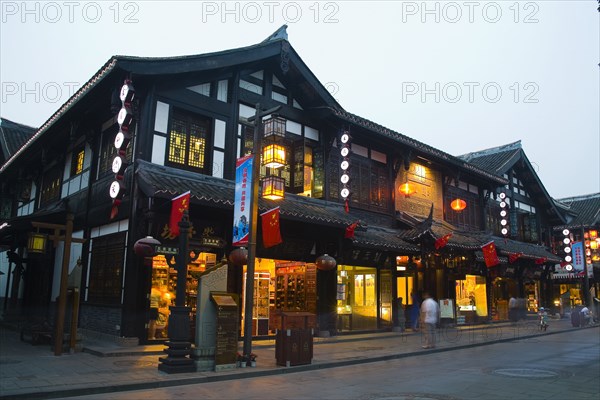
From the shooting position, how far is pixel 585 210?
46.4 metres

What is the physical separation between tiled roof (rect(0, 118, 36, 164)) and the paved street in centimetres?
2439

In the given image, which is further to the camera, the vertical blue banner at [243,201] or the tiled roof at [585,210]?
the tiled roof at [585,210]

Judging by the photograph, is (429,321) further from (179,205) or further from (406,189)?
(179,205)

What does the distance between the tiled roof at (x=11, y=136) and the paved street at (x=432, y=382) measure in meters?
24.4

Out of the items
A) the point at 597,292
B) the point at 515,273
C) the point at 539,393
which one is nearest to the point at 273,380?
the point at 539,393

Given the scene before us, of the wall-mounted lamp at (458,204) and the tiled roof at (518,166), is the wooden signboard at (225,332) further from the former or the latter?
the tiled roof at (518,166)

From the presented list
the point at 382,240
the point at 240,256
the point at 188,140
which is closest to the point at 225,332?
the point at 240,256

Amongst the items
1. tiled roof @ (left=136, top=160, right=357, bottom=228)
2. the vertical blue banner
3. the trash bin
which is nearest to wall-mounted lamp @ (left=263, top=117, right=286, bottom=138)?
the vertical blue banner

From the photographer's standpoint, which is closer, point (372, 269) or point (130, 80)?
point (130, 80)

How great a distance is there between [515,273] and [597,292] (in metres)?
20.5

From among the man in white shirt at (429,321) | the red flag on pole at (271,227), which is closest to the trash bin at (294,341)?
the red flag on pole at (271,227)

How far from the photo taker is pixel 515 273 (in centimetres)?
Answer: 3269

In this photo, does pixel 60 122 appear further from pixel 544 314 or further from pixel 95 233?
pixel 544 314

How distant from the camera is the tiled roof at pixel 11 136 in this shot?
94.3 feet
